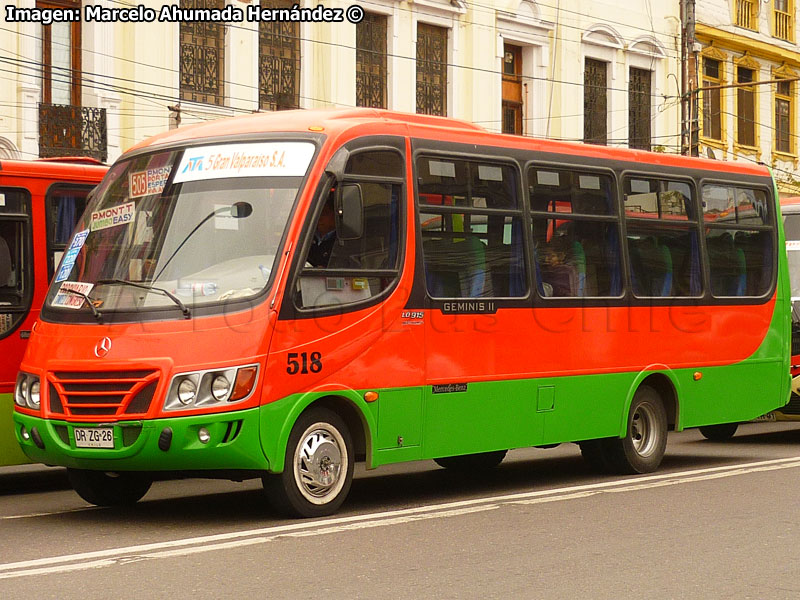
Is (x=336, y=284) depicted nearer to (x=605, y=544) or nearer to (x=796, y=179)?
(x=605, y=544)

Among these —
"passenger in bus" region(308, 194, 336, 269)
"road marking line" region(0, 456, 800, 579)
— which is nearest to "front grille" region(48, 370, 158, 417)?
"road marking line" region(0, 456, 800, 579)

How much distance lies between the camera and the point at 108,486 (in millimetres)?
10695

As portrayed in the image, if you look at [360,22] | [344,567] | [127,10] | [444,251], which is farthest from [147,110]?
[344,567]

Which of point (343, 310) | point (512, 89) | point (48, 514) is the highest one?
point (512, 89)

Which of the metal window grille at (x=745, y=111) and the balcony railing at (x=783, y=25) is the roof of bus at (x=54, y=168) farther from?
the balcony railing at (x=783, y=25)

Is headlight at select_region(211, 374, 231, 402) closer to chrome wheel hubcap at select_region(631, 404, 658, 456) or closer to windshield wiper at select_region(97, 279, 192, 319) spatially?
windshield wiper at select_region(97, 279, 192, 319)

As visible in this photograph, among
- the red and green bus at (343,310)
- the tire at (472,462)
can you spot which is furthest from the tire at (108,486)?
the tire at (472,462)

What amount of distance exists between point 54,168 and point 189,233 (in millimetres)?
2816

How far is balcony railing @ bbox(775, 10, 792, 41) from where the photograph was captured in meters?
40.7

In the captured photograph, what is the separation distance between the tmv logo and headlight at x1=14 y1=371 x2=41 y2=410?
67.6 inches

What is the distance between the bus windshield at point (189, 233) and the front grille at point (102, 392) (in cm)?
48

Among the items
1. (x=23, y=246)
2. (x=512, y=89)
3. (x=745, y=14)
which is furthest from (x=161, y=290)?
(x=745, y=14)

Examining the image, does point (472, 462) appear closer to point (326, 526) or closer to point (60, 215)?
point (60, 215)

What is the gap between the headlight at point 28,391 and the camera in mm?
10000
